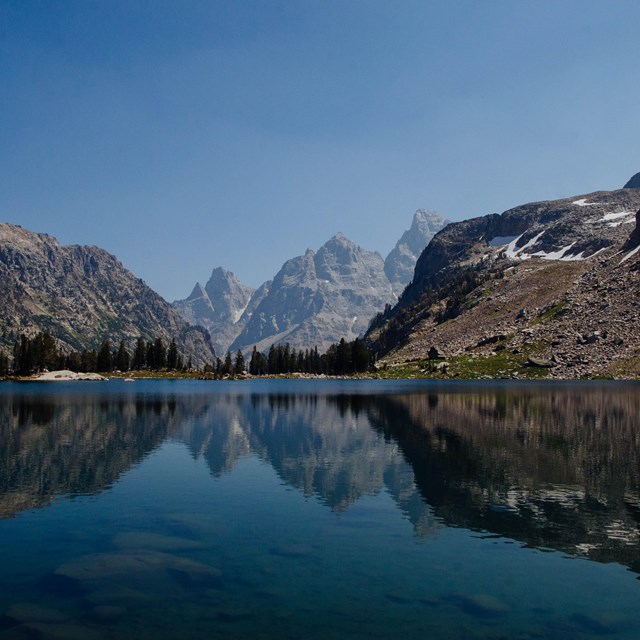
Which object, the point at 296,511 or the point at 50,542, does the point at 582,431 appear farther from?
the point at 50,542

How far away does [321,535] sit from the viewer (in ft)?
108

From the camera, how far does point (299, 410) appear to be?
109 metres

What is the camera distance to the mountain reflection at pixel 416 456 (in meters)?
36.6

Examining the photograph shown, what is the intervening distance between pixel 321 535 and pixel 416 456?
26340mm

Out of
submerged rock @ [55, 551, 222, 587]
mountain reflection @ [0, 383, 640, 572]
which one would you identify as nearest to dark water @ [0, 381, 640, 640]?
submerged rock @ [55, 551, 222, 587]

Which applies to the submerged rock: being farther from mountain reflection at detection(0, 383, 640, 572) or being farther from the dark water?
mountain reflection at detection(0, 383, 640, 572)

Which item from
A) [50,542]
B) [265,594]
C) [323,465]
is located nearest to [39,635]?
[265,594]

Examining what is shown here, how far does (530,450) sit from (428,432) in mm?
16827

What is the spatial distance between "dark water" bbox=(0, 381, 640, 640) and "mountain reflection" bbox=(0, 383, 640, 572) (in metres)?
0.28

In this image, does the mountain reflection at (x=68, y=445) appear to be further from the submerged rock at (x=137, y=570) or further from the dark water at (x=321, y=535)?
the submerged rock at (x=137, y=570)

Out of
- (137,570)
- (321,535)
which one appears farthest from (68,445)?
(137,570)

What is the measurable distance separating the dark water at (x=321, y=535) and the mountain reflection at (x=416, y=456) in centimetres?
28

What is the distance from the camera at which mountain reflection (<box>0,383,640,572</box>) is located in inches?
1442

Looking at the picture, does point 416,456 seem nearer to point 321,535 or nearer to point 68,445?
point 321,535
